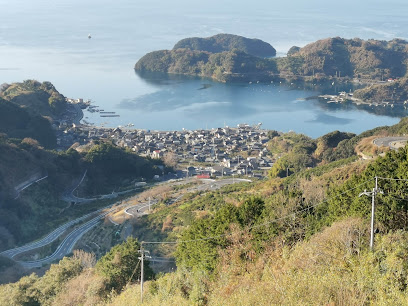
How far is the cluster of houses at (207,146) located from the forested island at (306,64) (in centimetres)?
1877

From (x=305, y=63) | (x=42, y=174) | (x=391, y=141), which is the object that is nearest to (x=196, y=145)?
(x=42, y=174)

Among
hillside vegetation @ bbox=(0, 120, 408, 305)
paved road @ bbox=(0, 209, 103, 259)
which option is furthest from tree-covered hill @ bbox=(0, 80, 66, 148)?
hillside vegetation @ bbox=(0, 120, 408, 305)

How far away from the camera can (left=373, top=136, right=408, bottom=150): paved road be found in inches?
622

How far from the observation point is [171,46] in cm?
6506

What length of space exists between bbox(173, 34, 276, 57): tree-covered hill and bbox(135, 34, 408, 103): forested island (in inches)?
245

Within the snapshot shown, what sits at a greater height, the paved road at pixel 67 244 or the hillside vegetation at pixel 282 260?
the hillside vegetation at pixel 282 260

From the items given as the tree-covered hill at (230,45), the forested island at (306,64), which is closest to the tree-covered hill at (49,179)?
the forested island at (306,64)

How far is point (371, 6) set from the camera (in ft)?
321

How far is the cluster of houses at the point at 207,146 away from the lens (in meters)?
24.4

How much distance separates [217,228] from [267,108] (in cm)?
3277

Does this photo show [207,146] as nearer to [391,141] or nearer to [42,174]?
[42,174]

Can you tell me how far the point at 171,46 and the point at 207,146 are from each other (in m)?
38.3

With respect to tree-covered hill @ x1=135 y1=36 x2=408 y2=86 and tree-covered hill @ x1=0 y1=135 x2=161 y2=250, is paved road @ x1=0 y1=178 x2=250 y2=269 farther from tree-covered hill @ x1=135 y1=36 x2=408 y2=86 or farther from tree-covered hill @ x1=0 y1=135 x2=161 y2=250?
tree-covered hill @ x1=135 y1=36 x2=408 y2=86

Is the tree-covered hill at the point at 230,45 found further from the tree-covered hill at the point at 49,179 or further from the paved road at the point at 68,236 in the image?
the paved road at the point at 68,236
